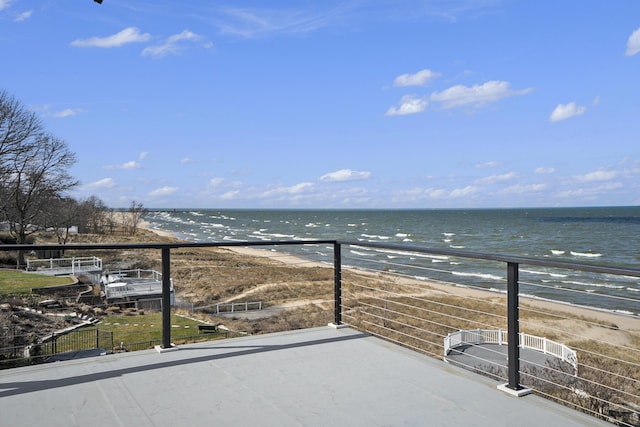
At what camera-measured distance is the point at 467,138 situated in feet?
132

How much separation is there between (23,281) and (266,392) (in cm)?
1817

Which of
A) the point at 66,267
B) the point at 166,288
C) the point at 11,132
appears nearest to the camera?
the point at 166,288

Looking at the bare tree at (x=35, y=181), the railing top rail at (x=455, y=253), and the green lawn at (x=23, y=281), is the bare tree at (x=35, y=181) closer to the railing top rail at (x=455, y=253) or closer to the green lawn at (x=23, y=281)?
the green lawn at (x=23, y=281)

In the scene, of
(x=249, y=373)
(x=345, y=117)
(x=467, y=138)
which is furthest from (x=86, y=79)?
(x=467, y=138)

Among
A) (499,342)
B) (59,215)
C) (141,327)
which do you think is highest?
(59,215)

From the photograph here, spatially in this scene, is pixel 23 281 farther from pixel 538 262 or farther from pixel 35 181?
pixel 538 262

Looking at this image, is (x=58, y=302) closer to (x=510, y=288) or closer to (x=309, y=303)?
(x=309, y=303)

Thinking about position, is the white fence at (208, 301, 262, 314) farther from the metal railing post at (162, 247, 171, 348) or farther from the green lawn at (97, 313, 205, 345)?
the metal railing post at (162, 247, 171, 348)

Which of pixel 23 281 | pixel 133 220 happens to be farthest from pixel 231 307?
pixel 133 220

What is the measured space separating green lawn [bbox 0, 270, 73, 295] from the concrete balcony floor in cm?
1460

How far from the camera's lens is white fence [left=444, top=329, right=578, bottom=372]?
9453mm

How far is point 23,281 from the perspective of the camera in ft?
57.5

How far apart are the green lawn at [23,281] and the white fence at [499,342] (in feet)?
43.8

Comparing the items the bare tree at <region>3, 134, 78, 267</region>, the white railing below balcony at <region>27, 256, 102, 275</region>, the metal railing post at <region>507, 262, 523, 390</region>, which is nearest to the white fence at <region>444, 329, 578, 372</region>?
the metal railing post at <region>507, 262, 523, 390</region>
